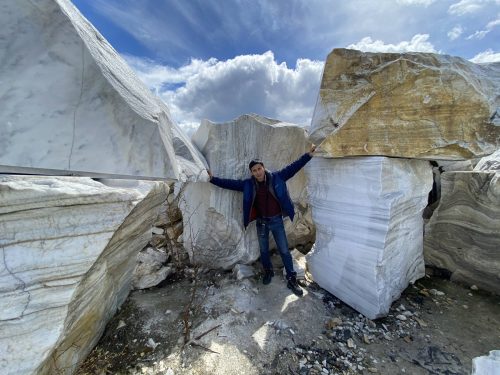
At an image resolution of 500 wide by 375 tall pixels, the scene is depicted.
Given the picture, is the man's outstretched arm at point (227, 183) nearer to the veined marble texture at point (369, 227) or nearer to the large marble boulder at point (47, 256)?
the veined marble texture at point (369, 227)

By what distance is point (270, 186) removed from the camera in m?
4.21

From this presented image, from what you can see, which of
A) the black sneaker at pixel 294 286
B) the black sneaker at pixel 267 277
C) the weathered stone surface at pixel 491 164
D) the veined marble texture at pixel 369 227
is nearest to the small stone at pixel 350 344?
the veined marble texture at pixel 369 227

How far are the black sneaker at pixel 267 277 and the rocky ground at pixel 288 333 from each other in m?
0.12

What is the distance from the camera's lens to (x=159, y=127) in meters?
2.40

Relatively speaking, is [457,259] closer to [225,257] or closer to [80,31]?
[225,257]

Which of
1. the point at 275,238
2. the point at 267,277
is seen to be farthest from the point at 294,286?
the point at 275,238

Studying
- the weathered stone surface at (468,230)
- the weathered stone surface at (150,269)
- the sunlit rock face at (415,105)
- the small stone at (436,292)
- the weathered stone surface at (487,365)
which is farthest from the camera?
the weathered stone surface at (150,269)

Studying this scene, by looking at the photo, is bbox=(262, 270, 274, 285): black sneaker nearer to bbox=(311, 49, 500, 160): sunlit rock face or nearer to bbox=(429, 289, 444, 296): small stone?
bbox=(311, 49, 500, 160): sunlit rock face

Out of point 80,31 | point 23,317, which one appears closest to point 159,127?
point 80,31

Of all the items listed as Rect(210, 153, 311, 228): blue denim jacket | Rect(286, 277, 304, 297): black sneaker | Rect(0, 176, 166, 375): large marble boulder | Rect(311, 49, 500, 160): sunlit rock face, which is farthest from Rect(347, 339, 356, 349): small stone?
Rect(0, 176, 166, 375): large marble boulder

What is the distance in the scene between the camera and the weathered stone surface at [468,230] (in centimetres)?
376

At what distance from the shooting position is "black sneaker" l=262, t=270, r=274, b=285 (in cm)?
425

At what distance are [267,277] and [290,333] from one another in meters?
1.14

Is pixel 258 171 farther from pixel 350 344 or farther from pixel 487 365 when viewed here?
pixel 487 365
